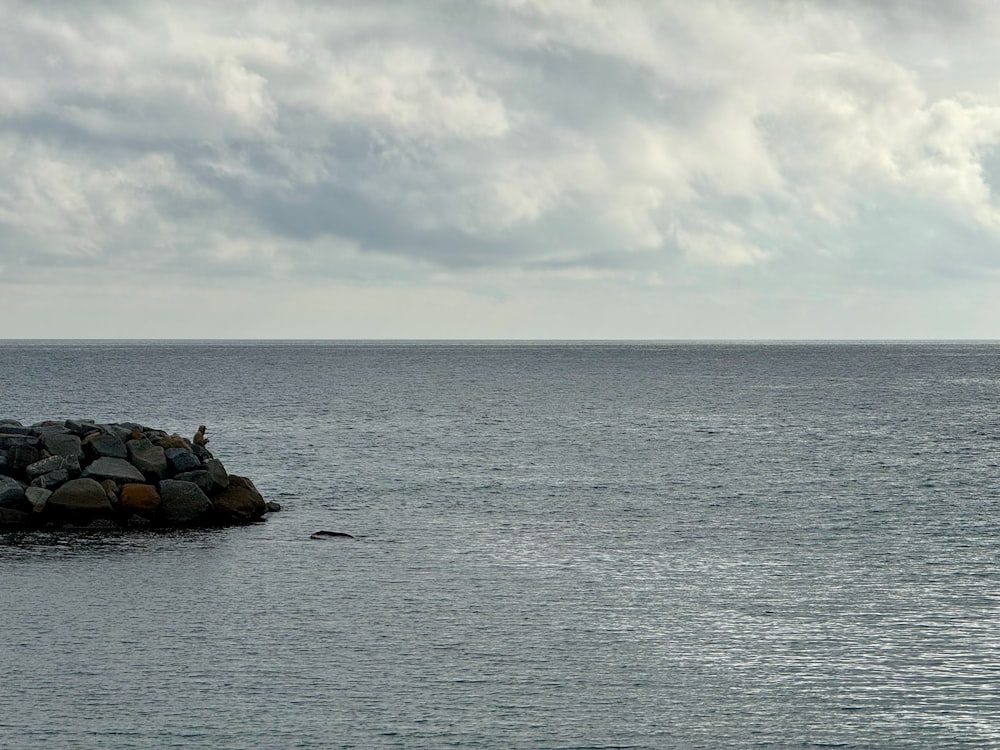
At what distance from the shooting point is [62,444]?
44844 millimetres

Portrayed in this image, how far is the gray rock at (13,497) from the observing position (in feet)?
133

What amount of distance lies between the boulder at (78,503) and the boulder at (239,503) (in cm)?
405

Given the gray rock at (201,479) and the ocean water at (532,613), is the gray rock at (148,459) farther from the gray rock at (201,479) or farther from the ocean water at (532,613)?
the ocean water at (532,613)

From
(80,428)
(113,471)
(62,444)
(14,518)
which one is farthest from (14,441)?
(14,518)

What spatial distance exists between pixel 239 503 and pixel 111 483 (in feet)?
15.4

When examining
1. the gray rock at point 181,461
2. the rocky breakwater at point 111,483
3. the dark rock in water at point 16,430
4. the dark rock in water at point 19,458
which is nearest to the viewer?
the rocky breakwater at point 111,483

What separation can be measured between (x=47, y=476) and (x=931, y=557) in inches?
1218

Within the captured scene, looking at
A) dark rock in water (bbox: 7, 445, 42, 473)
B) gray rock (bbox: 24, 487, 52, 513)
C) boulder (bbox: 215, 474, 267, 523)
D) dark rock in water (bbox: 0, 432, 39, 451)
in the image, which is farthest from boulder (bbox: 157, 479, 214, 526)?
dark rock in water (bbox: 0, 432, 39, 451)

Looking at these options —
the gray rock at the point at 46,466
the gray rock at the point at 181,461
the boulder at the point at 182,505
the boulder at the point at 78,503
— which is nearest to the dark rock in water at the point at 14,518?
the boulder at the point at 78,503

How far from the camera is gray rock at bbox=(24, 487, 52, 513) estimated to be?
4066cm

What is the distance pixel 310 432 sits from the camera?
275ft

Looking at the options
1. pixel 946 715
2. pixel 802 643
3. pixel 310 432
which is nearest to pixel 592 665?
pixel 802 643

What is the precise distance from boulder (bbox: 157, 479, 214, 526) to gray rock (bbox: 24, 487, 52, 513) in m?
3.94

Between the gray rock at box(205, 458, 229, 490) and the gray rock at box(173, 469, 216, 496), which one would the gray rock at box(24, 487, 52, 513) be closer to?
the gray rock at box(173, 469, 216, 496)
